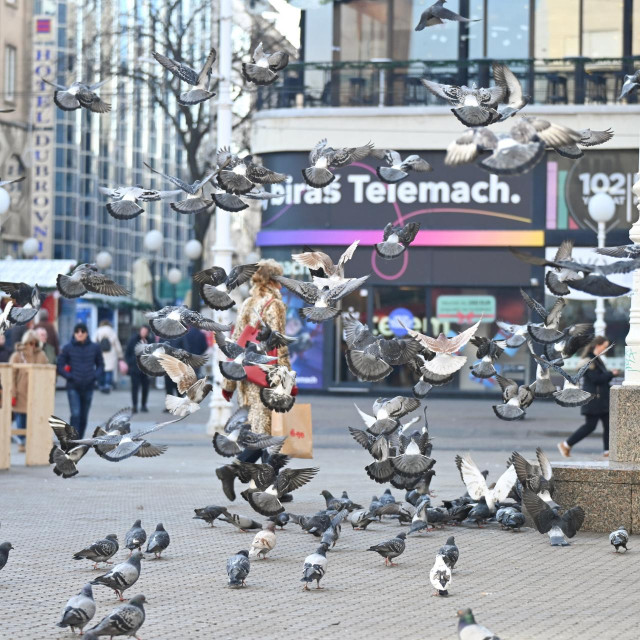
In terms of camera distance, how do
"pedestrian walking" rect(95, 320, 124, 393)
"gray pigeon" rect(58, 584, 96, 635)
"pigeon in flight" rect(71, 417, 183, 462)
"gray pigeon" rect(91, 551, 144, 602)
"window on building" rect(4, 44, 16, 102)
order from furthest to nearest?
"window on building" rect(4, 44, 16, 102)
"pedestrian walking" rect(95, 320, 124, 393)
"pigeon in flight" rect(71, 417, 183, 462)
"gray pigeon" rect(91, 551, 144, 602)
"gray pigeon" rect(58, 584, 96, 635)

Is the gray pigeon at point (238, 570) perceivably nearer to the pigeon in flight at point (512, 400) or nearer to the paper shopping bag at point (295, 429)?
the pigeon in flight at point (512, 400)

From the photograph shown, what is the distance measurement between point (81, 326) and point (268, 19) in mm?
20865

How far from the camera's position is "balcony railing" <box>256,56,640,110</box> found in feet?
111

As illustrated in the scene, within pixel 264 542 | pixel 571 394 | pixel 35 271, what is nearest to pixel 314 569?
pixel 264 542

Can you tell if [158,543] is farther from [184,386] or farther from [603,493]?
[603,493]

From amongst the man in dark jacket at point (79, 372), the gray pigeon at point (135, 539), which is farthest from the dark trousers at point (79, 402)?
the gray pigeon at point (135, 539)

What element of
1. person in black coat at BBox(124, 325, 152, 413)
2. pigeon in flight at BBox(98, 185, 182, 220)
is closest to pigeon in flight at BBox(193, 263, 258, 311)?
pigeon in flight at BBox(98, 185, 182, 220)

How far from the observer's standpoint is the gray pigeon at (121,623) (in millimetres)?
6465

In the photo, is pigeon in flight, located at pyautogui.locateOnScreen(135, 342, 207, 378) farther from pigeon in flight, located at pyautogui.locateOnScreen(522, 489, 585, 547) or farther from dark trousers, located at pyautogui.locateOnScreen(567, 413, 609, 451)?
dark trousers, located at pyautogui.locateOnScreen(567, 413, 609, 451)

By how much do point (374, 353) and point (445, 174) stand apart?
23.3 m

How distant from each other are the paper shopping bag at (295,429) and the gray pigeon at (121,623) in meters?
6.48

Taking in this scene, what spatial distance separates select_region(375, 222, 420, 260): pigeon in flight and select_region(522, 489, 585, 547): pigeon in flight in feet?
6.50

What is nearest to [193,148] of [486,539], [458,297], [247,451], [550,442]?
[458,297]

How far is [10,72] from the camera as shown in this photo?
172ft
